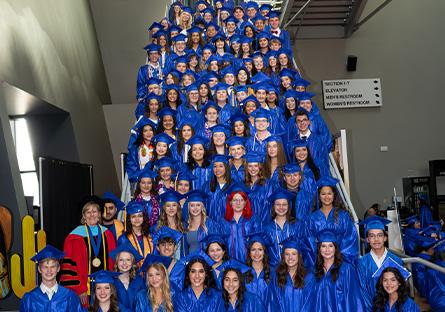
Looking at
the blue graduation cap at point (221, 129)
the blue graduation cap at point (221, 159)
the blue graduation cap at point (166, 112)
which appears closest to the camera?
the blue graduation cap at point (221, 159)

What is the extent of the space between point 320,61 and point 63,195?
29.4ft

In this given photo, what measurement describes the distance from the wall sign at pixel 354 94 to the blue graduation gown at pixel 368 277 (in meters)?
11.6

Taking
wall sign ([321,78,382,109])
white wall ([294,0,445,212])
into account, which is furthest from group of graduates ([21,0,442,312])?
white wall ([294,0,445,212])

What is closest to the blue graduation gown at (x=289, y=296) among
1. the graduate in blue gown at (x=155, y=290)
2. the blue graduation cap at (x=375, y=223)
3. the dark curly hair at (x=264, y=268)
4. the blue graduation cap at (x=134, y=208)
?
the dark curly hair at (x=264, y=268)

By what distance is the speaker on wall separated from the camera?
17.2 m

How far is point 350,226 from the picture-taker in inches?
256

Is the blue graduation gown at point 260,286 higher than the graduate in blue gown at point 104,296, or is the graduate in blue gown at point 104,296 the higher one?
the graduate in blue gown at point 104,296

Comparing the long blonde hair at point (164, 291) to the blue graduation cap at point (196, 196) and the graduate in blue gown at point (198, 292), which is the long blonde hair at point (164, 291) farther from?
the blue graduation cap at point (196, 196)

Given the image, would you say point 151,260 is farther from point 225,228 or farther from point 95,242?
point 225,228

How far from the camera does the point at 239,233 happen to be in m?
6.43

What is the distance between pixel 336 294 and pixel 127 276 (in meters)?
1.79

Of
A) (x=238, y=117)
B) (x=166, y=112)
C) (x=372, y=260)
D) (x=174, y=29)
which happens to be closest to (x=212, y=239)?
(x=372, y=260)

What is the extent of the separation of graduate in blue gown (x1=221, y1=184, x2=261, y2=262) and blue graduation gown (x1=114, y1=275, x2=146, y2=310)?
1159mm

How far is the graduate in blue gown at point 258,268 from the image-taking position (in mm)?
5727
